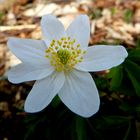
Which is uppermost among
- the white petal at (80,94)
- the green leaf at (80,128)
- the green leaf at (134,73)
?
the white petal at (80,94)

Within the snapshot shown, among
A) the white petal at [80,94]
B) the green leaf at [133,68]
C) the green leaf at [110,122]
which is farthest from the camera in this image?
the green leaf at [110,122]

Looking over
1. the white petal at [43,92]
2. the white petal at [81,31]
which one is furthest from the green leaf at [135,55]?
the white petal at [43,92]

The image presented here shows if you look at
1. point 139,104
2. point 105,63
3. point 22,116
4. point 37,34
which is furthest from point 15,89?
point 105,63

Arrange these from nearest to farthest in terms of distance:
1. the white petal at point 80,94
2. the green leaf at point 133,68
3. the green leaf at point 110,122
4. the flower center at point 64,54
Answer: the white petal at point 80,94, the flower center at point 64,54, the green leaf at point 133,68, the green leaf at point 110,122

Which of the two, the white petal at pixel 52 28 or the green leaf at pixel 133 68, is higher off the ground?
the white petal at pixel 52 28

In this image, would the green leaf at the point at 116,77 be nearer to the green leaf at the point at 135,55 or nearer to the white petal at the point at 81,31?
the green leaf at the point at 135,55

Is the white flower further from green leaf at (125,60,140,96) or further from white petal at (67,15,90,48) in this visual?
green leaf at (125,60,140,96)

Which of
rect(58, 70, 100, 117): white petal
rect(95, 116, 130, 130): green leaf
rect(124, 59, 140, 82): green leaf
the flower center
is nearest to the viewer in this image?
rect(58, 70, 100, 117): white petal

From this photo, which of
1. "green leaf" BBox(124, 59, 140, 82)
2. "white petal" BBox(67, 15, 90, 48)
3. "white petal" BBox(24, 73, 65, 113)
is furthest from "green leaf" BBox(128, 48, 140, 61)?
"white petal" BBox(24, 73, 65, 113)
